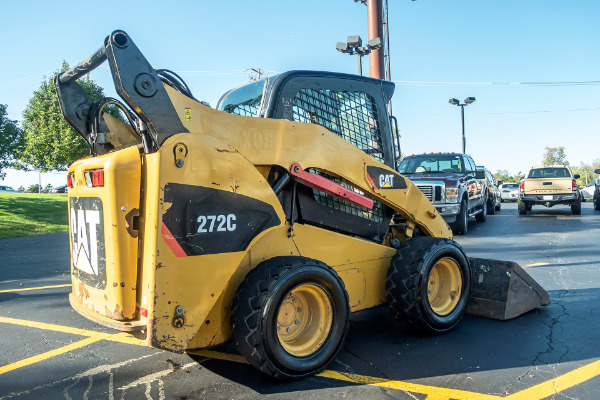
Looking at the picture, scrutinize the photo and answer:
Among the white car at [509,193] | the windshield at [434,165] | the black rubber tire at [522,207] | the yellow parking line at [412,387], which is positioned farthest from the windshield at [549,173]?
the white car at [509,193]

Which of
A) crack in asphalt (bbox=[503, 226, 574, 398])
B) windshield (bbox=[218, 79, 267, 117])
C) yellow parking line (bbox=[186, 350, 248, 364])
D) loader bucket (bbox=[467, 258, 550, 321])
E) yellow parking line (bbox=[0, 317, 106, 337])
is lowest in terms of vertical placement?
crack in asphalt (bbox=[503, 226, 574, 398])

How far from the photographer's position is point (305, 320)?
3.57 metres

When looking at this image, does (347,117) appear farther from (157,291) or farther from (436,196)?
(436,196)

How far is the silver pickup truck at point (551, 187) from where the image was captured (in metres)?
16.5

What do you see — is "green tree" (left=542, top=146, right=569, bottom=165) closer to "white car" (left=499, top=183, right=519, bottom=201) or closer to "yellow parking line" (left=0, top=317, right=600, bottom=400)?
"white car" (left=499, top=183, right=519, bottom=201)

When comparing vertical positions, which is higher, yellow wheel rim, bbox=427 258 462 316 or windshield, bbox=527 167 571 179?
windshield, bbox=527 167 571 179

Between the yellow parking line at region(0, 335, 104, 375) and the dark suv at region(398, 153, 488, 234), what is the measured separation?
8612 mm

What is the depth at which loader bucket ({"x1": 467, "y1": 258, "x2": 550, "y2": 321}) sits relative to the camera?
15.5ft

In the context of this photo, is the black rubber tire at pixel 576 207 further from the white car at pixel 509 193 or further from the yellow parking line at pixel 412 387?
the white car at pixel 509 193

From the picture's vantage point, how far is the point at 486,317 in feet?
15.8

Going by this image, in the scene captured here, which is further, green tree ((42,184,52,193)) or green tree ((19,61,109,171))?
green tree ((42,184,52,193))

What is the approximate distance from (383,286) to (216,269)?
1.86 metres

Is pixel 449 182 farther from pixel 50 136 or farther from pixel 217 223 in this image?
pixel 50 136

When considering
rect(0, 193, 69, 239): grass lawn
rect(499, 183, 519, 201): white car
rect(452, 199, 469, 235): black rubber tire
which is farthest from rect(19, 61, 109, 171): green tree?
rect(499, 183, 519, 201): white car
